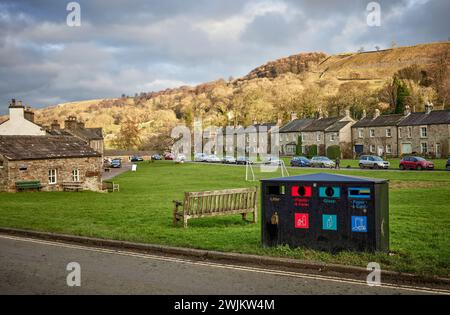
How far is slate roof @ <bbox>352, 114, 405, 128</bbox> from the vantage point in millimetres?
71750

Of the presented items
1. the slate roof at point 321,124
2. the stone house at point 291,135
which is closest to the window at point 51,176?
the slate roof at point 321,124

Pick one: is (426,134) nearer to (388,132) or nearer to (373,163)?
(388,132)

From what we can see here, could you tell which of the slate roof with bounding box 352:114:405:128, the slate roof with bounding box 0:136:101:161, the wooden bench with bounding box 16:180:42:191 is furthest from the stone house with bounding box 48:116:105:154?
the slate roof with bounding box 352:114:405:128

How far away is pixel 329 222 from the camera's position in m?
9.52

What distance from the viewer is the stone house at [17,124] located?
5035 centimetres

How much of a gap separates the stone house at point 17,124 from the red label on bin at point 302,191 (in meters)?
47.8

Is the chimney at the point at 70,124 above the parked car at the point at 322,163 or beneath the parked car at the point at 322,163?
above

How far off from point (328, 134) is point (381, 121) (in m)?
9.54

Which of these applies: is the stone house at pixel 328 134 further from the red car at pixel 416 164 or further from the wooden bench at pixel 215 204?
the wooden bench at pixel 215 204

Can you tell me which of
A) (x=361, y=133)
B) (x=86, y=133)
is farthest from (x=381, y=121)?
(x=86, y=133)

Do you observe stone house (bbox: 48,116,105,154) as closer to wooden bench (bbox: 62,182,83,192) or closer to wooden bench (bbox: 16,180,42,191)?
wooden bench (bbox: 62,182,83,192)

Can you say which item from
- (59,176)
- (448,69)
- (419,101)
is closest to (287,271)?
(59,176)

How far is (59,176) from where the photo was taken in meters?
36.0
